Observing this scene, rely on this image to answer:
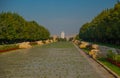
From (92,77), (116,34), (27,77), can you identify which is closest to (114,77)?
(92,77)

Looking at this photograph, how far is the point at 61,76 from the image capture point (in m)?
18.8

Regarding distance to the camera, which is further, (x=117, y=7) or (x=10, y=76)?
(x=117, y=7)

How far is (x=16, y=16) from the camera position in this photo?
99.5 meters

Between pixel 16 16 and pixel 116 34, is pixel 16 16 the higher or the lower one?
the higher one

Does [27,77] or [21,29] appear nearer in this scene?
[27,77]

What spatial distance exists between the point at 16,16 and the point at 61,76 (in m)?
82.3

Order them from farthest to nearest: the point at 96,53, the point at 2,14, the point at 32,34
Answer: the point at 32,34, the point at 2,14, the point at 96,53

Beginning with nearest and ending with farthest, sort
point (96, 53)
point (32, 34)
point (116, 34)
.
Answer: point (96, 53) < point (116, 34) < point (32, 34)

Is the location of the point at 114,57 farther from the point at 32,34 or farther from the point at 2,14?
the point at 32,34

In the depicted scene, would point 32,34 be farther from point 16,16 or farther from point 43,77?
point 43,77

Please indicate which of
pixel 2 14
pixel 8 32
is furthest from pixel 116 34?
pixel 2 14

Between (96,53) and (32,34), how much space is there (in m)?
90.6

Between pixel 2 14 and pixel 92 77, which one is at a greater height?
pixel 2 14

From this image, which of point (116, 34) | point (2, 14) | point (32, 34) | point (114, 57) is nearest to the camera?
point (114, 57)
